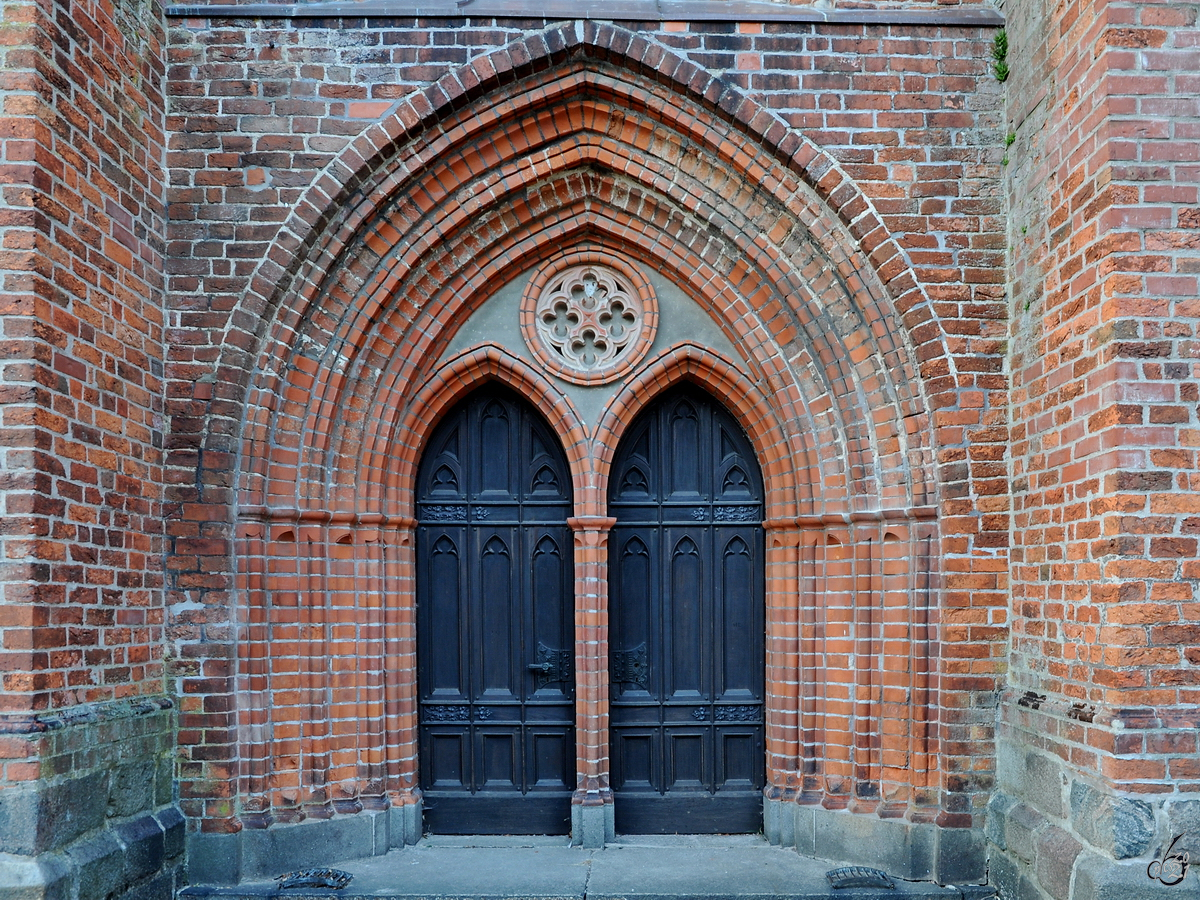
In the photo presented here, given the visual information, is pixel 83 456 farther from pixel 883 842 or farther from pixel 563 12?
pixel 883 842

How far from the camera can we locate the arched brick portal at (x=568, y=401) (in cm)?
482

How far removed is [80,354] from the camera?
412 centimetres

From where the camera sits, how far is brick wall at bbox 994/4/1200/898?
374cm

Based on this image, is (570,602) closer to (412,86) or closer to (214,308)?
(214,308)

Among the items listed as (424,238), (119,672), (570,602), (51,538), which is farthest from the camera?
(570,602)

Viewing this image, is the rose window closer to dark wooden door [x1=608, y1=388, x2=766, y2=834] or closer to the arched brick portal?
the arched brick portal

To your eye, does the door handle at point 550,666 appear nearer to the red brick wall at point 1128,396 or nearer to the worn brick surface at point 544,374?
the worn brick surface at point 544,374

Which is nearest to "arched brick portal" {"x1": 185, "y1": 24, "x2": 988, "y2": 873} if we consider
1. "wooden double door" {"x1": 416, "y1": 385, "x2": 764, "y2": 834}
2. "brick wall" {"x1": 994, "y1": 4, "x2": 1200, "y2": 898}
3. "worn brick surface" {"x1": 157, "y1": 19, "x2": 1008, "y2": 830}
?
"worn brick surface" {"x1": 157, "y1": 19, "x2": 1008, "y2": 830}

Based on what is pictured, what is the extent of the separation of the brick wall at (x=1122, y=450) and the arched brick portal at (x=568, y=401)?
747mm

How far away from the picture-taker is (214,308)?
4852 millimetres

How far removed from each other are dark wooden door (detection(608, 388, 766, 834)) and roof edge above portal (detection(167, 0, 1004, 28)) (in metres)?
2.43

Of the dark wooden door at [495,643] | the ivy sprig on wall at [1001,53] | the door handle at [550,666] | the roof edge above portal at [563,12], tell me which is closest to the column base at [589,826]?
the dark wooden door at [495,643]

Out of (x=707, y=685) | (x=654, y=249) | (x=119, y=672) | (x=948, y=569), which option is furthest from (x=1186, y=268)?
(x=119, y=672)

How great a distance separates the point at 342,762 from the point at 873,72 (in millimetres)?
4733
